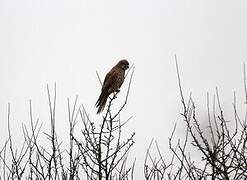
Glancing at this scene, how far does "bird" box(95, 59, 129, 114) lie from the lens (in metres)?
6.25

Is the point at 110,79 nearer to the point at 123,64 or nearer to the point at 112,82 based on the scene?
the point at 112,82

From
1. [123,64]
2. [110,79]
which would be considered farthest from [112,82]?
[123,64]

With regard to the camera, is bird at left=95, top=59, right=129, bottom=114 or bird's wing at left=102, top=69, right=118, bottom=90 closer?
bird at left=95, top=59, right=129, bottom=114

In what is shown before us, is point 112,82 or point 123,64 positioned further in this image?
point 123,64

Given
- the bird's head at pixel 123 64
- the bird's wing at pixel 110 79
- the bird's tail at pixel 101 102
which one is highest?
the bird's head at pixel 123 64

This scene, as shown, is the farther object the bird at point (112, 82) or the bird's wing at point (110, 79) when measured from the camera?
the bird's wing at point (110, 79)

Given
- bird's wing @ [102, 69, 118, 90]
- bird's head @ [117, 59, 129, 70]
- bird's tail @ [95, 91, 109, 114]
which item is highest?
bird's head @ [117, 59, 129, 70]

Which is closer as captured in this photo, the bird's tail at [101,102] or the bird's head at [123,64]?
the bird's tail at [101,102]

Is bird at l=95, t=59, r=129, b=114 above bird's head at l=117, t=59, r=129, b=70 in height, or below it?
below

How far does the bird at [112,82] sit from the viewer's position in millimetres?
6248

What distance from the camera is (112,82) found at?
677 centimetres

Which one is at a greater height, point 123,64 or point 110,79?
point 123,64

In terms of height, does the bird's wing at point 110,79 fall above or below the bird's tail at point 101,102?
above

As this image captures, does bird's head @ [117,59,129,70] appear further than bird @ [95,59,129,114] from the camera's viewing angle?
Yes
